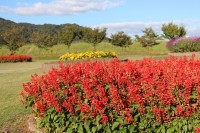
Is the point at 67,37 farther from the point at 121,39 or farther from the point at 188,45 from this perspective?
the point at 188,45

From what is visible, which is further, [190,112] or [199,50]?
[199,50]

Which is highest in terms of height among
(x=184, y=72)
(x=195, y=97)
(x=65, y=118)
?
(x=184, y=72)

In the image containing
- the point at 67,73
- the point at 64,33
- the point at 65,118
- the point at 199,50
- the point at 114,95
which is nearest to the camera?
the point at 114,95

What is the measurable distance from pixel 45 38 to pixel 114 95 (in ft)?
212

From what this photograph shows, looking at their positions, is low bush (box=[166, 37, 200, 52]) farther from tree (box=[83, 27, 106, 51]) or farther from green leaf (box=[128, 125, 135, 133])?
tree (box=[83, 27, 106, 51])

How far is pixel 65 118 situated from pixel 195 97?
2.26m

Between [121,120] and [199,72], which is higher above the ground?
[199,72]

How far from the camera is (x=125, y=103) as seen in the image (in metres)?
5.14

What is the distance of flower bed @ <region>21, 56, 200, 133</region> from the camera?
5.07 m

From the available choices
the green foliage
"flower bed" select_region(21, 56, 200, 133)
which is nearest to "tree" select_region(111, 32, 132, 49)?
the green foliage

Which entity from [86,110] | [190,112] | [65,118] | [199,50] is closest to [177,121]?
[190,112]

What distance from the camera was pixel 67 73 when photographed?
20.2ft

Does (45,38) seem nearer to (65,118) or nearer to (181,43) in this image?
(181,43)

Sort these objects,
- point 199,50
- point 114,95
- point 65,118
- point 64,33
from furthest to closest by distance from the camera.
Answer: point 64,33 → point 199,50 → point 65,118 → point 114,95
